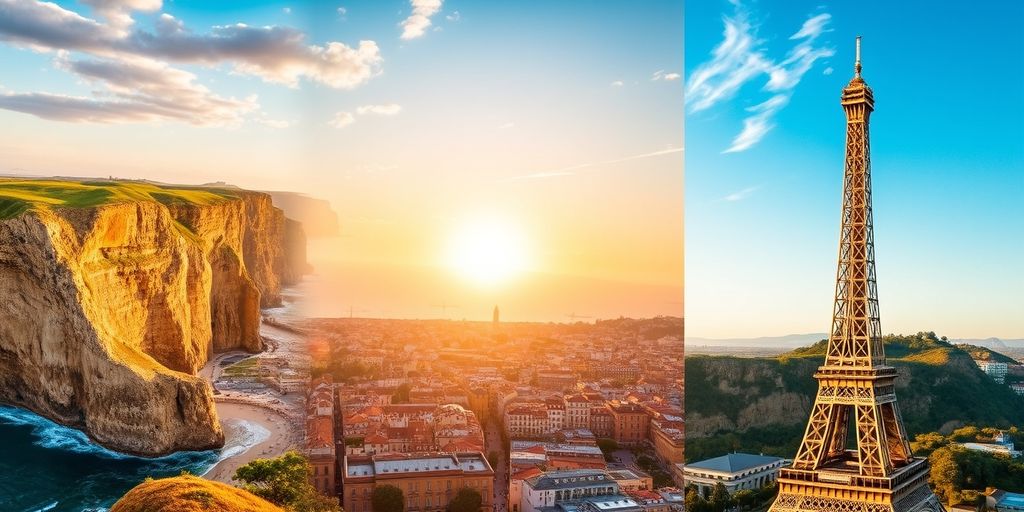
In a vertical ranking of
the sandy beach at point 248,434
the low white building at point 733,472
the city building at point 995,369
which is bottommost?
the low white building at point 733,472

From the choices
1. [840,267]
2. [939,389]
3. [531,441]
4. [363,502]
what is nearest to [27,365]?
[363,502]

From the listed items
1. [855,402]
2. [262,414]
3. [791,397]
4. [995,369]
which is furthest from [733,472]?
[995,369]

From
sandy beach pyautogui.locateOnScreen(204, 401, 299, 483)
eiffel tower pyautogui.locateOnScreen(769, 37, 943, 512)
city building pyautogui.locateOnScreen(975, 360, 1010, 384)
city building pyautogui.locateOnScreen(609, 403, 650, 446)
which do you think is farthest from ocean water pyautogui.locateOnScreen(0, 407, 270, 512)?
city building pyautogui.locateOnScreen(975, 360, 1010, 384)

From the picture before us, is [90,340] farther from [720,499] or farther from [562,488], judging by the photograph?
[720,499]

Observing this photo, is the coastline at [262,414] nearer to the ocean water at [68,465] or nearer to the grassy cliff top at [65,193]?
the ocean water at [68,465]

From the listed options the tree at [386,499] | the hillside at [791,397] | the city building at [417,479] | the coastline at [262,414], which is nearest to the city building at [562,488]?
the city building at [417,479]

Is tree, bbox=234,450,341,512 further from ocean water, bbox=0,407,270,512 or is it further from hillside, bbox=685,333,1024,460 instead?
hillside, bbox=685,333,1024,460
